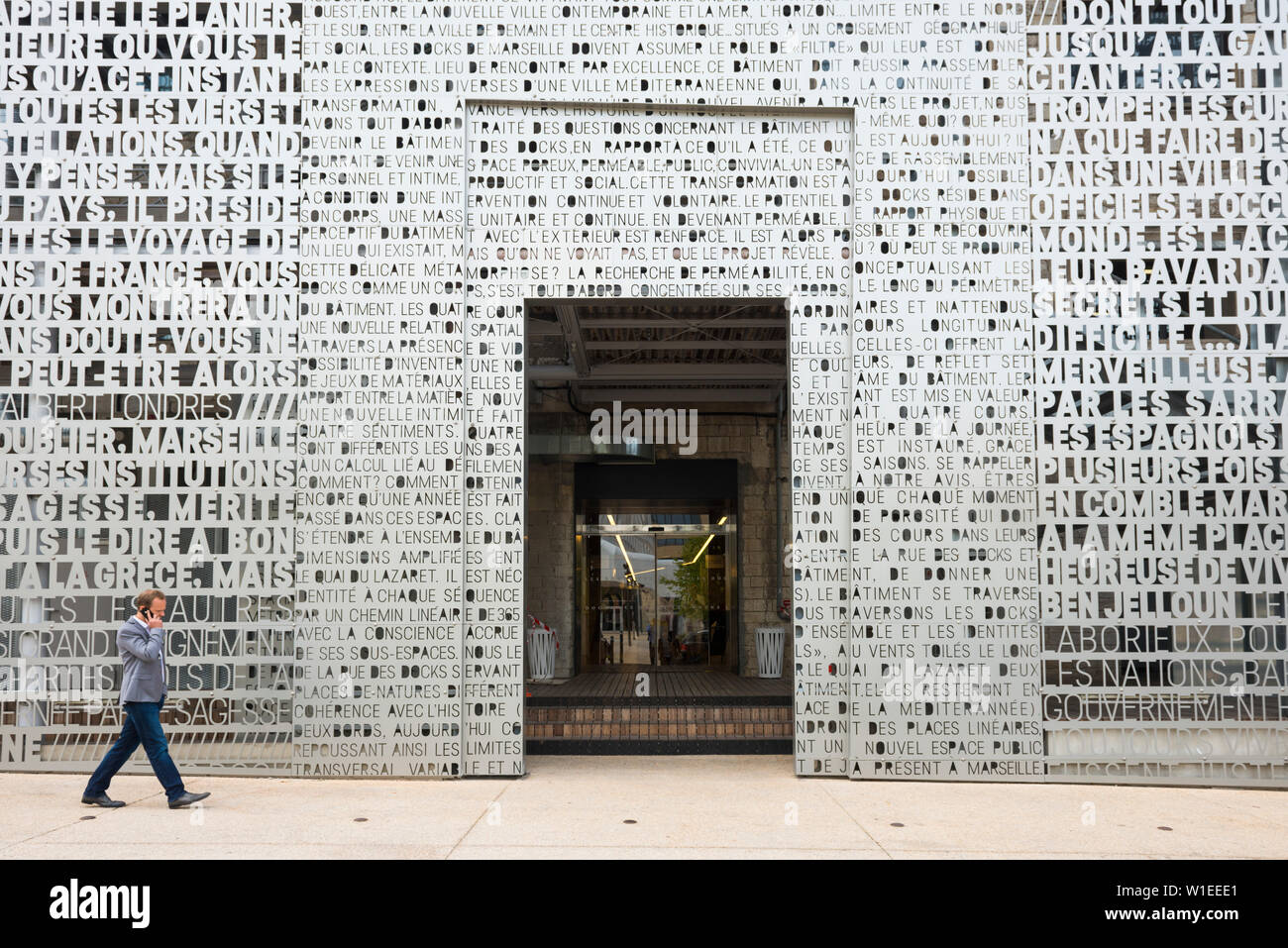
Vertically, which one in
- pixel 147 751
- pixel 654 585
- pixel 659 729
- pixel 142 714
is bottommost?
pixel 659 729

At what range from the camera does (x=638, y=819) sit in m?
6.65

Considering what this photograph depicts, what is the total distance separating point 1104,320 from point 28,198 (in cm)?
928

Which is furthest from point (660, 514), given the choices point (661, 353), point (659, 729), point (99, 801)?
point (99, 801)

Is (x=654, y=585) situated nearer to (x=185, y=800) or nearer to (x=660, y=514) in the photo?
(x=660, y=514)

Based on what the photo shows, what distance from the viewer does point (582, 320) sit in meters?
11.5

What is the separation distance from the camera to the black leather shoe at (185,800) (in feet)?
22.5

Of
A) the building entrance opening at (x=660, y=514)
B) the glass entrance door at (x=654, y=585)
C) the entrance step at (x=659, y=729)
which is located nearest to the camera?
the entrance step at (x=659, y=729)

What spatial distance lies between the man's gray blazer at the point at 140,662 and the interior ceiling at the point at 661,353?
518 centimetres

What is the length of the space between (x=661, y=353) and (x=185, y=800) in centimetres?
860

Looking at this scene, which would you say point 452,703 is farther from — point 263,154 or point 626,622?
point 626,622

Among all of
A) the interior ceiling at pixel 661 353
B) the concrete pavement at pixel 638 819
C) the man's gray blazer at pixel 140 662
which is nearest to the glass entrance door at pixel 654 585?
the interior ceiling at pixel 661 353

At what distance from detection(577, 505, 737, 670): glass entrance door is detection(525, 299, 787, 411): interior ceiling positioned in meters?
2.15

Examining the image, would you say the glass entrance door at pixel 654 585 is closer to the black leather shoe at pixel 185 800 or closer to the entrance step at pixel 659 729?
the entrance step at pixel 659 729

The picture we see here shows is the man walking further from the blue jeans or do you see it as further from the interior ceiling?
the interior ceiling
